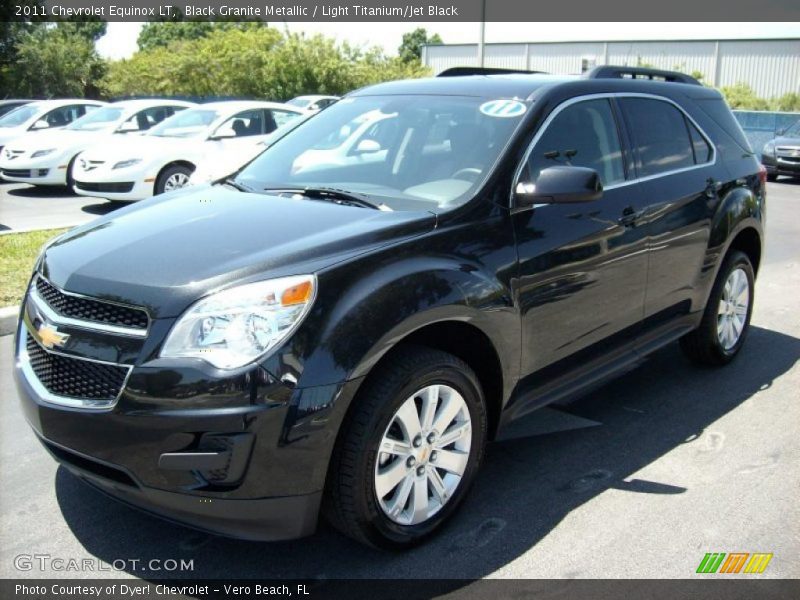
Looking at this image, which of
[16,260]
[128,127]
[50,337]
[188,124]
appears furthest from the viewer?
[128,127]

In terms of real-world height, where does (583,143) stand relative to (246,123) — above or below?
above

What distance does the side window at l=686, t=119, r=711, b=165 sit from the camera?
4934 mm

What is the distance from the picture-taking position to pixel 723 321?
17.4 ft

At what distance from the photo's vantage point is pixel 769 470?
13.0 ft

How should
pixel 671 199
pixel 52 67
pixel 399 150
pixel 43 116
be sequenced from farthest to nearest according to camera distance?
pixel 52 67 < pixel 43 116 < pixel 671 199 < pixel 399 150

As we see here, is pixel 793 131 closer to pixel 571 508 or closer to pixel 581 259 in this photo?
pixel 581 259

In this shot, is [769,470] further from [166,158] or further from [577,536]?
[166,158]

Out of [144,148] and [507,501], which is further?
[144,148]

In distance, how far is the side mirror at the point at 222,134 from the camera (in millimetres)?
12203

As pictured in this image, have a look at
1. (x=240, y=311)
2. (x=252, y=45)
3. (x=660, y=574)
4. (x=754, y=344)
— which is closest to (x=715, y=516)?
(x=660, y=574)

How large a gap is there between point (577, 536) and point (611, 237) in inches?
59.0

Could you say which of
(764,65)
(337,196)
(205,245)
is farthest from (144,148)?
(764,65)

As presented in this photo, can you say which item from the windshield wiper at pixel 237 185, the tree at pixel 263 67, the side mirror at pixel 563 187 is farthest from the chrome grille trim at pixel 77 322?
the tree at pixel 263 67

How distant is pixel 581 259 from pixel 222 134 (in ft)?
31.0
